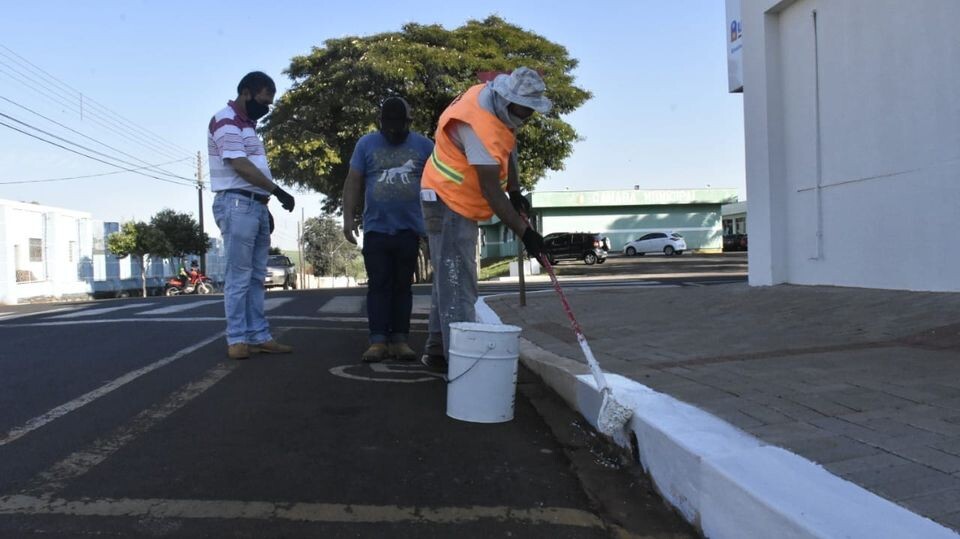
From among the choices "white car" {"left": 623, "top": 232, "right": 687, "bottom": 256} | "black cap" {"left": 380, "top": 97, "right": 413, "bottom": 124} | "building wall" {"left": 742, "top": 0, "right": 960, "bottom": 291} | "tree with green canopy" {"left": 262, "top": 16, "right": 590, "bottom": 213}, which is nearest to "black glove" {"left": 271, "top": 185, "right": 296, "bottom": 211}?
"black cap" {"left": 380, "top": 97, "right": 413, "bottom": 124}

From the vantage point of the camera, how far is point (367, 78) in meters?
21.4

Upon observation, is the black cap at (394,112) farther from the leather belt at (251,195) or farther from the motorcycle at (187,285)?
the motorcycle at (187,285)

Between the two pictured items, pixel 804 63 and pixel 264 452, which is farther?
pixel 804 63

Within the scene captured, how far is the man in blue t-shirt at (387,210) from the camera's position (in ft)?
16.7

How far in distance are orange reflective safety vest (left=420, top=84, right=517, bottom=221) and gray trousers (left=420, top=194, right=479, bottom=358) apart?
0.08 meters

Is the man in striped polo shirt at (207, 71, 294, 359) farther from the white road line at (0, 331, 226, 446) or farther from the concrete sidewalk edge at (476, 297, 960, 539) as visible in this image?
the concrete sidewalk edge at (476, 297, 960, 539)

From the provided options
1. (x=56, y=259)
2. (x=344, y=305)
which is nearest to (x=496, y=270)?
(x=56, y=259)

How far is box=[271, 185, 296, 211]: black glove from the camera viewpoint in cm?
536

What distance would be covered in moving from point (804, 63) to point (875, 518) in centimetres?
766

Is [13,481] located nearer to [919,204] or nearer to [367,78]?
[919,204]

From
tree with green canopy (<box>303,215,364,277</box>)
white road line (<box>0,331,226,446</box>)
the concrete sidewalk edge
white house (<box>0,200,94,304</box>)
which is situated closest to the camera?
the concrete sidewalk edge

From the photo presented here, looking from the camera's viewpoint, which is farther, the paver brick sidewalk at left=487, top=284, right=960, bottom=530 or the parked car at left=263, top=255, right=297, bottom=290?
the parked car at left=263, top=255, right=297, bottom=290

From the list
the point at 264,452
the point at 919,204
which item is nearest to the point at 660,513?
the point at 264,452

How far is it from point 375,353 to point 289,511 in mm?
2612
